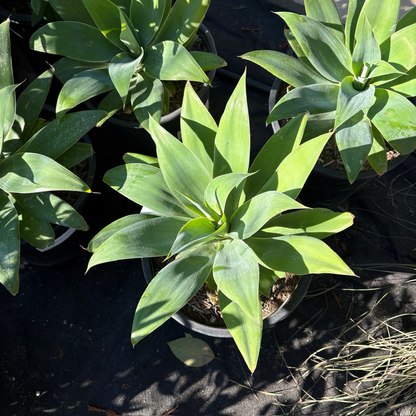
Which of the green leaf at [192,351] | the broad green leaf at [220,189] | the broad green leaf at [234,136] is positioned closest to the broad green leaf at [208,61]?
the broad green leaf at [234,136]

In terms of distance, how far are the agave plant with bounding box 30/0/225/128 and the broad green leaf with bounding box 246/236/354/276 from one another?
60 centimetres

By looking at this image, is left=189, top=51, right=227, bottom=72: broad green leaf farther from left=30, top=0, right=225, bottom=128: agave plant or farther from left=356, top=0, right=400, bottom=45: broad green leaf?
left=356, top=0, right=400, bottom=45: broad green leaf

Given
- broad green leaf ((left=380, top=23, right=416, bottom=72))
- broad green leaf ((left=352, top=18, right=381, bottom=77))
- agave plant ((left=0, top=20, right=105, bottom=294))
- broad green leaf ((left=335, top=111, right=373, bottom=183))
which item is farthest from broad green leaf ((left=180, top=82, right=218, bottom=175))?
broad green leaf ((left=380, top=23, right=416, bottom=72))

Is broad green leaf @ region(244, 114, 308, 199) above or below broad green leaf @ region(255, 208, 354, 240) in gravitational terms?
above

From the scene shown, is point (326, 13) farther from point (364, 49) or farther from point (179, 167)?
point (179, 167)

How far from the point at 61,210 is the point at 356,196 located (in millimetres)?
1490

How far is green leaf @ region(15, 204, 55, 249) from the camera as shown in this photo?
1319 millimetres

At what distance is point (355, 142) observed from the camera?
1276 mm

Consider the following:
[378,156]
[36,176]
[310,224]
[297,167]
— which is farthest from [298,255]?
[36,176]

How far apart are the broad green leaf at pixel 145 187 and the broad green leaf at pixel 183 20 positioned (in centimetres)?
55

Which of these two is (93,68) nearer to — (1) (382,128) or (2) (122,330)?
(1) (382,128)

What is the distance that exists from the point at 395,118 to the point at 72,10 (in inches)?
48.7

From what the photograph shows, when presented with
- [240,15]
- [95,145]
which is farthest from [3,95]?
[240,15]

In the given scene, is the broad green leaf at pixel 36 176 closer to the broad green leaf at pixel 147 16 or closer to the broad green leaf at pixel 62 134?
the broad green leaf at pixel 62 134
